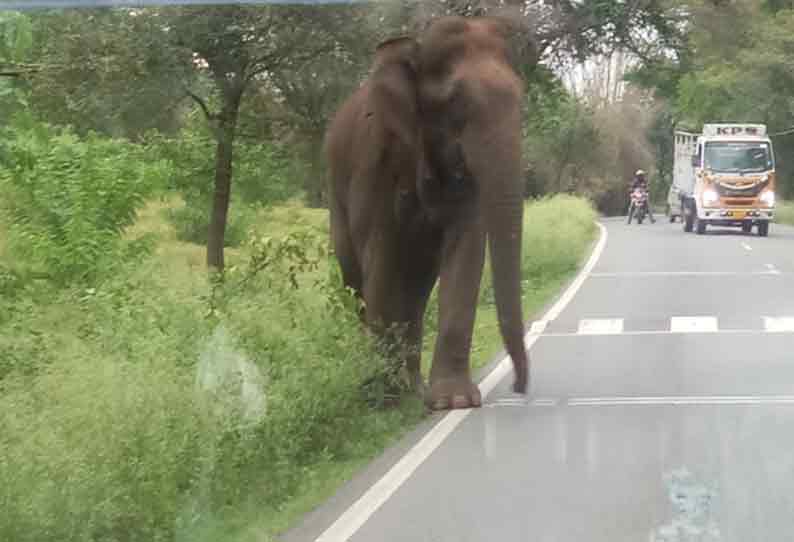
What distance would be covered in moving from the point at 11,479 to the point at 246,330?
174 inches

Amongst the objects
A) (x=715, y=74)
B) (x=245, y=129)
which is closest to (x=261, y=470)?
(x=245, y=129)

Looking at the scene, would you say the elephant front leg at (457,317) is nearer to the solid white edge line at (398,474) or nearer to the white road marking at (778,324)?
the solid white edge line at (398,474)

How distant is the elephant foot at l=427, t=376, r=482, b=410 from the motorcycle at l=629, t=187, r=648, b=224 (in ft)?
147

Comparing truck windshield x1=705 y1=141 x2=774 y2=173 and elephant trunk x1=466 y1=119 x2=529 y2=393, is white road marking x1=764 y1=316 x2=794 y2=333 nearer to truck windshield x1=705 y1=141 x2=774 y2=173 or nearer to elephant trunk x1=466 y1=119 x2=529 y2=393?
elephant trunk x1=466 y1=119 x2=529 y2=393

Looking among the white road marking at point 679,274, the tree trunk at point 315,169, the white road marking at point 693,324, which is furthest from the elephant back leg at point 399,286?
the white road marking at point 679,274

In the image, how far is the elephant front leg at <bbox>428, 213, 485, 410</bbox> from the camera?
12.7 m

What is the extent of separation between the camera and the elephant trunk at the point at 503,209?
1145 centimetres

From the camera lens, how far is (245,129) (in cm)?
1959

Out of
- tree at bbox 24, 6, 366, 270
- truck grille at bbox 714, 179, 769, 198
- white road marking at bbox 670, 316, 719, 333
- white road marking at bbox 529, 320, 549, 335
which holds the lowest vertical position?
Answer: truck grille at bbox 714, 179, 769, 198

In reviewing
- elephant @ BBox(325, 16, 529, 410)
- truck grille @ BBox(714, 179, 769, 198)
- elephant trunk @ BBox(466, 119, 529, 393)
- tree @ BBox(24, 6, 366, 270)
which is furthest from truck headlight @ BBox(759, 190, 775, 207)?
elephant trunk @ BBox(466, 119, 529, 393)

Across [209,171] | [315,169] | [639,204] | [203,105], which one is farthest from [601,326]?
[639,204]

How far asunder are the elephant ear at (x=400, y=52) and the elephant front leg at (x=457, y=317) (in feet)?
4.27

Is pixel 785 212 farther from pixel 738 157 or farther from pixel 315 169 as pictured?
pixel 315 169

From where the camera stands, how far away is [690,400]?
43.7 ft
